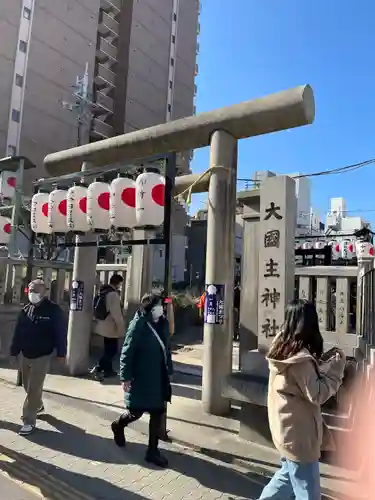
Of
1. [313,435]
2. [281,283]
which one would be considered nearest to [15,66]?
[281,283]

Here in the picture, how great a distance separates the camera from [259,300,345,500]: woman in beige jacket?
2.83 metres

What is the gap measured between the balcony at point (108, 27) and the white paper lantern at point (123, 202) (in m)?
38.8

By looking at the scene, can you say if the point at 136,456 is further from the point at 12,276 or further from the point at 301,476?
the point at 12,276

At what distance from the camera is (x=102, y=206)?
7133 mm

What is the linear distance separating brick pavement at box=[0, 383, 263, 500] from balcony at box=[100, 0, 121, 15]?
4247 cm

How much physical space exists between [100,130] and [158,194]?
3466cm

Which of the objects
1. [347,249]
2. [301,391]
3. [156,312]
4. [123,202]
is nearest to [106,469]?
[156,312]

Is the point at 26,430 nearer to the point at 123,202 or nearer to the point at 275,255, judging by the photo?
the point at 123,202

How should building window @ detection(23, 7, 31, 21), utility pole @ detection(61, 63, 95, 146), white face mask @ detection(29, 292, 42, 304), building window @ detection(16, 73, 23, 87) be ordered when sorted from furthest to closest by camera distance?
utility pole @ detection(61, 63, 95, 146) → building window @ detection(23, 7, 31, 21) → building window @ detection(16, 73, 23, 87) → white face mask @ detection(29, 292, 42, 304)

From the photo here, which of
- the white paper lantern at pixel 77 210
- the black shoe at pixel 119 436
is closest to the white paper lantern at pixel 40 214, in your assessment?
the white paper lantern at pixel 77 210

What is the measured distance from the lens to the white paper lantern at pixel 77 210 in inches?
294

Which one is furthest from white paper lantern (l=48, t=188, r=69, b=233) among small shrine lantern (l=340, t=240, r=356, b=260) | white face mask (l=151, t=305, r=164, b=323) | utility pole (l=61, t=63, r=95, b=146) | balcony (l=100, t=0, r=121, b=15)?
balcony (l=100, t=0, r=121, b=15)

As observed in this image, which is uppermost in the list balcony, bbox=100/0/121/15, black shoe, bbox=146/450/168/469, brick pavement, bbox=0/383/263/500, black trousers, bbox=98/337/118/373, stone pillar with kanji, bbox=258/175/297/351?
balcony, bbox=100/0/121/15

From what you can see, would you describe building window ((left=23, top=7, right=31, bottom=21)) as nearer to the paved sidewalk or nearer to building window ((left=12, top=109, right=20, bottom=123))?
building window ((left=12, top=109, right=20, bottom=123))
